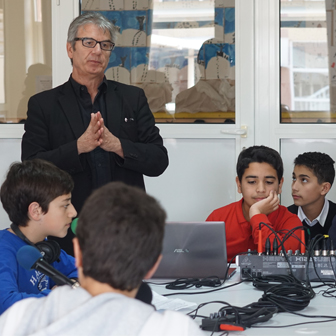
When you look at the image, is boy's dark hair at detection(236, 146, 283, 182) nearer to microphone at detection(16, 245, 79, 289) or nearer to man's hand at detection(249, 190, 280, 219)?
man's hand at detection(249, 190, 280, 219)

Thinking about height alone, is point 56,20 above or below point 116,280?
above

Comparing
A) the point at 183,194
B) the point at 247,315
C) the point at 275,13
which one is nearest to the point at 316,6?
the point at 275,13

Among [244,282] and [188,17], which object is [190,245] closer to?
[244,282]

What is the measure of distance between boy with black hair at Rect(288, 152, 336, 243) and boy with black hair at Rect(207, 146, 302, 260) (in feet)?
1.34

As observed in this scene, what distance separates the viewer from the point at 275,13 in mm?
3514

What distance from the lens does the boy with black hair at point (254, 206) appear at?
2422mm

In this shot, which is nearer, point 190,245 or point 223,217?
point 190,245

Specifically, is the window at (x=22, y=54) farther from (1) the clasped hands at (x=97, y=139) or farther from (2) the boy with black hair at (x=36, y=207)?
(2) the boy with black hair at (x=36, y=207)

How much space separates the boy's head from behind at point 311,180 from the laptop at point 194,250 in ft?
4.47

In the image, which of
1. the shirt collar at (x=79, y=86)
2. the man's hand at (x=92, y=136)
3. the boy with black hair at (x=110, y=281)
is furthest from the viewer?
the shirt collar at (x=79, y=86)

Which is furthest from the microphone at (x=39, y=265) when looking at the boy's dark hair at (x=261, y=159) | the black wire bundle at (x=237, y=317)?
the boy's dark hair at (x=261, y=159)

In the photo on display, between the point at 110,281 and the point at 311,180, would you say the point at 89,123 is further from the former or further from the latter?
the point at 110,281

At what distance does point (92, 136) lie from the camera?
222cm

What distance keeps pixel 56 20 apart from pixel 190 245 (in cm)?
238
